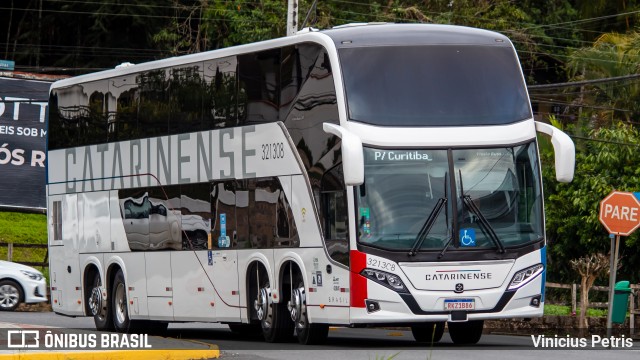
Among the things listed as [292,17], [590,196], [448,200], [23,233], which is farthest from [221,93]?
[23,233]

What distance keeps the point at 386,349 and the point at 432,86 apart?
3.49 metres

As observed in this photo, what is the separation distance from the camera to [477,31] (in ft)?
65.8

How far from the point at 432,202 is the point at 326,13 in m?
33.5

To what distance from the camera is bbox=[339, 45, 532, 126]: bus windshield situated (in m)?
18.9

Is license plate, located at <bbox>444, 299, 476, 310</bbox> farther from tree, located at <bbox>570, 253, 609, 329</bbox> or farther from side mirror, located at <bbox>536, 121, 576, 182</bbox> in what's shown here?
tree, located at <bbox>570, 253, 609, 329</bbox>

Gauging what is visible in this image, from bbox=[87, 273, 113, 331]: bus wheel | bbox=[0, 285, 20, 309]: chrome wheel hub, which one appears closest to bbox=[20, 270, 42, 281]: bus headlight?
bbox=[0, 285, 20, 309]: chrome wheel hub

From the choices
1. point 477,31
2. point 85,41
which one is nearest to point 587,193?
point 477,31

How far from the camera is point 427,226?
60.7ft

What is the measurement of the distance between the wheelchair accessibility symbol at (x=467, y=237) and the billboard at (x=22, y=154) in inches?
1249

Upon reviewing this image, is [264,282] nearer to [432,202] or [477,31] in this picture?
[432,202]

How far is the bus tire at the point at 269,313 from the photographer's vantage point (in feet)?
67.4

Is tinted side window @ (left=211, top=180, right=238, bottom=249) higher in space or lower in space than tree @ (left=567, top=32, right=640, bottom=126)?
lower

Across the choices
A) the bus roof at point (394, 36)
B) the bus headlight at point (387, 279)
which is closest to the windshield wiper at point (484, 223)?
the bus headlight at point (387, 279)

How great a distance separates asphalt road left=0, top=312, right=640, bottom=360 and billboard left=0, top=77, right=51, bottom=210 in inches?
940
